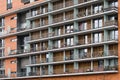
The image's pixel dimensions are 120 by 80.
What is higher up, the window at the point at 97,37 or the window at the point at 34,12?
the window at the point at 34,12

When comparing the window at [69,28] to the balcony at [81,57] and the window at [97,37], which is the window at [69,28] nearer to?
the balcony at [81,57]

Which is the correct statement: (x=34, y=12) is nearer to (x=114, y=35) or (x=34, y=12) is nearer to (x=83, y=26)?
(x=83, y=26)

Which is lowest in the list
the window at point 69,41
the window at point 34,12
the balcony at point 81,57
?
the balcony at point 81,57

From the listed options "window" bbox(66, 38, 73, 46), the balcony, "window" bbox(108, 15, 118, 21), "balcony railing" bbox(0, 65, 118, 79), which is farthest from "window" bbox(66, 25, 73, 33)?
"window" bbox(108, 15, 118, 21)

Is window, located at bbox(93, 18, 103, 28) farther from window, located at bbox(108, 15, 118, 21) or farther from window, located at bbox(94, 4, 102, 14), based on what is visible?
window, located at bbox(108, 15, 118, 21)

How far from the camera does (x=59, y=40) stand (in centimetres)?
6384

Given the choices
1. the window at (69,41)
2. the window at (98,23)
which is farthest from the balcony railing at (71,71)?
the window at (98,23)

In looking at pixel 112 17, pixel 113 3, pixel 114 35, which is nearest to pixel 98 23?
pixel 112 17

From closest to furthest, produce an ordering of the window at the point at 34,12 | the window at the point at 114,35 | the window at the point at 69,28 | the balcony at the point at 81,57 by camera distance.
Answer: the balcony at the point at 81,57 → the window at the point at 114,35 → the window at the point at 69,28 → the window at the point at 34,12

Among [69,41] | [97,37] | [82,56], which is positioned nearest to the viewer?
[97,37]

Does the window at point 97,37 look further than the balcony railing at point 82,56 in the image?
Yes

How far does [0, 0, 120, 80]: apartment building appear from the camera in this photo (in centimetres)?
5525

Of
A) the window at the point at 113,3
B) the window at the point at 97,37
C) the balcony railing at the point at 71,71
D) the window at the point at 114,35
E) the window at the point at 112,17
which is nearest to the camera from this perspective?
the balcony railing at the point at 71,71

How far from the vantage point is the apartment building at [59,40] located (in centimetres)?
5525
